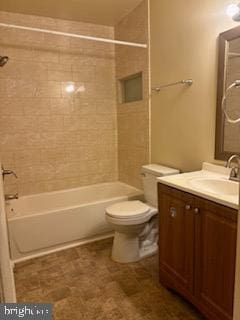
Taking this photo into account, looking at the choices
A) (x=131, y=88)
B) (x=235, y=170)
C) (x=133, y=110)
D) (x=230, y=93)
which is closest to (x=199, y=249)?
(x=235, y=170)

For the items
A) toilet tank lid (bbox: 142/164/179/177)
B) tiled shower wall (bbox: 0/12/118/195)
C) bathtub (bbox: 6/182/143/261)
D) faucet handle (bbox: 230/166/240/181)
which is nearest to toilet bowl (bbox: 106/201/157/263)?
toilet tank lid (bbox: 142/164/179/177)

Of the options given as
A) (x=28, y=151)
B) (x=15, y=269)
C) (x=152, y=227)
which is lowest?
(x=15, y=269)

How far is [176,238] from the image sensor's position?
1.65m

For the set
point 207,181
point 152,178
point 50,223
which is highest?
point 207,181

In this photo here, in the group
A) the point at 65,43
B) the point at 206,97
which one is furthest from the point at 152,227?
the point at 65,43

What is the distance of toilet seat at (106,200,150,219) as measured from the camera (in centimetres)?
208

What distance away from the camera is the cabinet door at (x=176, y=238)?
1537 mm

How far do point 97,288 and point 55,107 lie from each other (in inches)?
83.8

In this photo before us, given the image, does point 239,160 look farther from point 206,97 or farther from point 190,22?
point 190,22

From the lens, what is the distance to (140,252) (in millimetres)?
2311

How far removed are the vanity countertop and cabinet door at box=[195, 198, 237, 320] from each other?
5 centimetres

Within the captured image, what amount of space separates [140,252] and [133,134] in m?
1.42

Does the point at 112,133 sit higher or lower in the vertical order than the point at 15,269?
higher

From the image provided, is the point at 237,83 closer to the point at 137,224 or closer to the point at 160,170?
the point at 160,170
